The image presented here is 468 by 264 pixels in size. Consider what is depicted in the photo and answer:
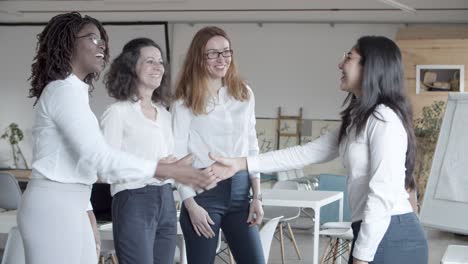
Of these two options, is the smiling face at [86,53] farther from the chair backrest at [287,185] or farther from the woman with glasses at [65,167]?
the chair backrest at [287,185]

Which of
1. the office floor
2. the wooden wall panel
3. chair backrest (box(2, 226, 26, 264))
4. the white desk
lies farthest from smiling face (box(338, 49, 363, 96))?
the wooden wall panel

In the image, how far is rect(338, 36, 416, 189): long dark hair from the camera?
8.62 feet

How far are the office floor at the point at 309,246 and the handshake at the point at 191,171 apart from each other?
4854 millimetres

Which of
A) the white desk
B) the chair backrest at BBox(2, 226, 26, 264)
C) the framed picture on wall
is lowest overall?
the white desk

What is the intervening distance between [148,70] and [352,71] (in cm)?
121

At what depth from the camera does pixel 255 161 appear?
10.1ft

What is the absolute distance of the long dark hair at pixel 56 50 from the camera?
2584 millimetres

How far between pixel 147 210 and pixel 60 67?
99cm

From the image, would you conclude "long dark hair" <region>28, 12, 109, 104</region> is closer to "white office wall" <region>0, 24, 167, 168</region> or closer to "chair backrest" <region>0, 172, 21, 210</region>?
"chair backrest" <region>0, 172, 21, 210</region>

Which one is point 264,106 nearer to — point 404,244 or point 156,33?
point 156,33

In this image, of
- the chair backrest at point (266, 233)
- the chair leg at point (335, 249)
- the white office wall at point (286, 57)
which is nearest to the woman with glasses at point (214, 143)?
the chair backrest at point (266, 233)

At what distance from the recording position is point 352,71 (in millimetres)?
2705

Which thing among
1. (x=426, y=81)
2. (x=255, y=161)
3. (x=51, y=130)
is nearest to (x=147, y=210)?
(x=255, y=161)

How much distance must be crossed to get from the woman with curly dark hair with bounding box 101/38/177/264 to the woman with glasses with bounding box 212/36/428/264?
3.25ft
